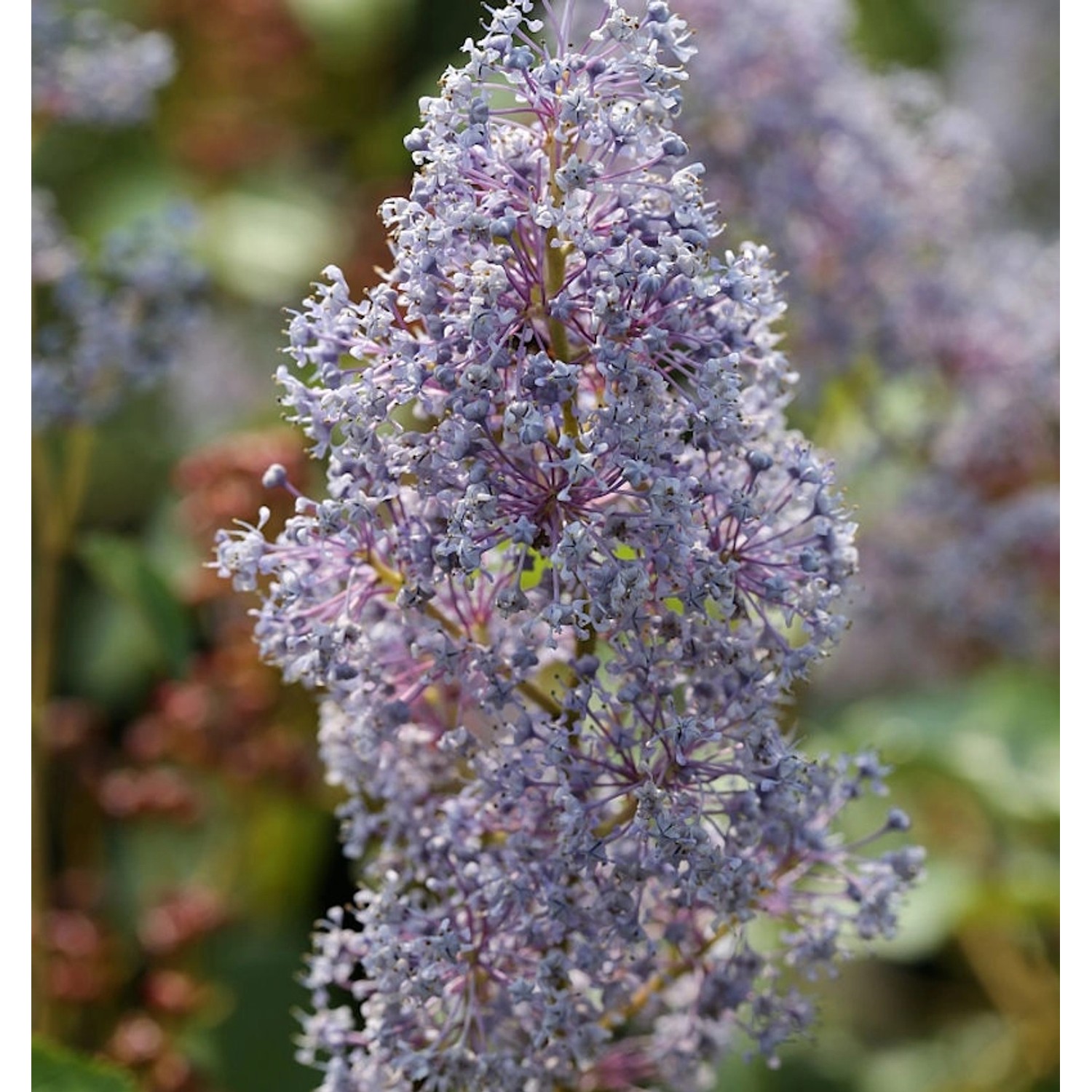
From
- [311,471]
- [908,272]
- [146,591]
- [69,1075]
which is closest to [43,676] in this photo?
[146,591]

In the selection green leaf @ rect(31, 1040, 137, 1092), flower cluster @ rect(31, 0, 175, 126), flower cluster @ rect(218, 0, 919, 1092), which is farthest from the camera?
flower cluster @ rect(31, 0, 175, 126)

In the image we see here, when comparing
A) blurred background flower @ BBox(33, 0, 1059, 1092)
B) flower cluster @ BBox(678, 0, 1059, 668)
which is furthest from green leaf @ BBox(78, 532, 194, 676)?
flower cluster @ BBox(678, 0, 1059, 668)

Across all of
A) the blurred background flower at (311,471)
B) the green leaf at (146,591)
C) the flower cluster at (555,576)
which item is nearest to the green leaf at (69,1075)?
Answer: the flower cluster at (555,576)

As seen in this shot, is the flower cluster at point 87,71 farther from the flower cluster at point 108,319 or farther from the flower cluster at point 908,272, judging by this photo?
the flower cluster at point 908,272

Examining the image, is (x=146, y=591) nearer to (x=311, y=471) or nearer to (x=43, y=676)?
(x=43, y=676)

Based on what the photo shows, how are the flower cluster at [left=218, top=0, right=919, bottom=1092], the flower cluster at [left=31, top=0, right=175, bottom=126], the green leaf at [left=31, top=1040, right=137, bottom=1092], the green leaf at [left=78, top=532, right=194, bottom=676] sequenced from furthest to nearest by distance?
the flower cluster at [left=31, top=0, right=175, bottom=126]
the green leaf at [left=78, top=532, right=194, bottom=676]
the green leaf at [left=31, top=1040, right=137, bottom=1092]
the flower cluster at [left=218, top=0, right=919, bottom=1092]

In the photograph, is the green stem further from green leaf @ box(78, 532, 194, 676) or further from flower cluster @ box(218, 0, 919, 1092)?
flower cluster @ box(218, 0, 919, 1092)
